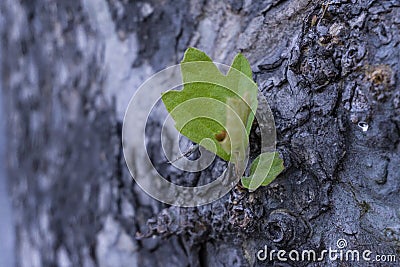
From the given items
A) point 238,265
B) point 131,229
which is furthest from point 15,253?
point 238,265

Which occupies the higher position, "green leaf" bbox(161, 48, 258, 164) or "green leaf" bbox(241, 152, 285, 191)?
"green leaf" bbox(161, 48, 258, 164)

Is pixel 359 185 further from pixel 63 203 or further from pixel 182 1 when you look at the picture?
pixel 63 203

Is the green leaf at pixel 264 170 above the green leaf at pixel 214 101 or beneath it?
beneath
